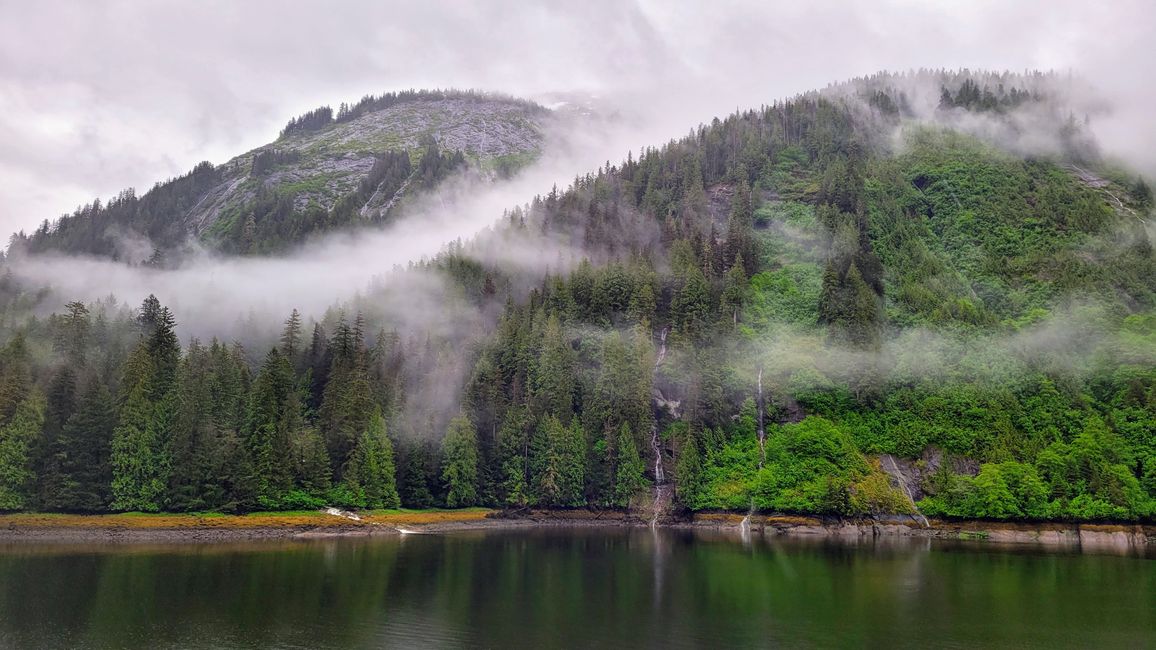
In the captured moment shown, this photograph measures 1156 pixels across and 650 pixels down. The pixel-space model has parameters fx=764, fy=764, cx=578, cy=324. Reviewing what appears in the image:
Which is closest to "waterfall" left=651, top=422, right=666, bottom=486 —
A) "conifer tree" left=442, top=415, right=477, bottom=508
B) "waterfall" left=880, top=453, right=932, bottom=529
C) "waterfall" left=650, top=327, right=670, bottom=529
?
"waterfall" left=650, top=327, right=670, bottom=529

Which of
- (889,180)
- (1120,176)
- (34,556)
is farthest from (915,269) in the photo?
(34,556)

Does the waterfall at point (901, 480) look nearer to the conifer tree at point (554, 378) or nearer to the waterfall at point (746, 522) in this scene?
the waterfall at point (746, 522)

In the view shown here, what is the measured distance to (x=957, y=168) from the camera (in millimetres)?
190500

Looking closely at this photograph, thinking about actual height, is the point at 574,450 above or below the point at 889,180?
below

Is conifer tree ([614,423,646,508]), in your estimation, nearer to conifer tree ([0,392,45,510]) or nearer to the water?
the water

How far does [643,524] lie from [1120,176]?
512 ft

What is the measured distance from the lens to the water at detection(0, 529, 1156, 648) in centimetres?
4075

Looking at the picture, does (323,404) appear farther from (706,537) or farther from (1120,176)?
(1120,176)

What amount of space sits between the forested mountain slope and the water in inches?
984

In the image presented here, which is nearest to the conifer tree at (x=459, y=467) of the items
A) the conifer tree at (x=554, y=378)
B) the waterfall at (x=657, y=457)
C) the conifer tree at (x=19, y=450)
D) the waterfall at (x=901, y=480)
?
the conifer tree at (x=554, y=378)

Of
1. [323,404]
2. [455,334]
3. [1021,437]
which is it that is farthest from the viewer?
[455,334]

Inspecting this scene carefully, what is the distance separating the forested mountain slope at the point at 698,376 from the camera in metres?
101

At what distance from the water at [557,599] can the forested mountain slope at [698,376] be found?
82.0 feet

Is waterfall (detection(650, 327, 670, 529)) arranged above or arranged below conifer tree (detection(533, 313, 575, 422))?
below
